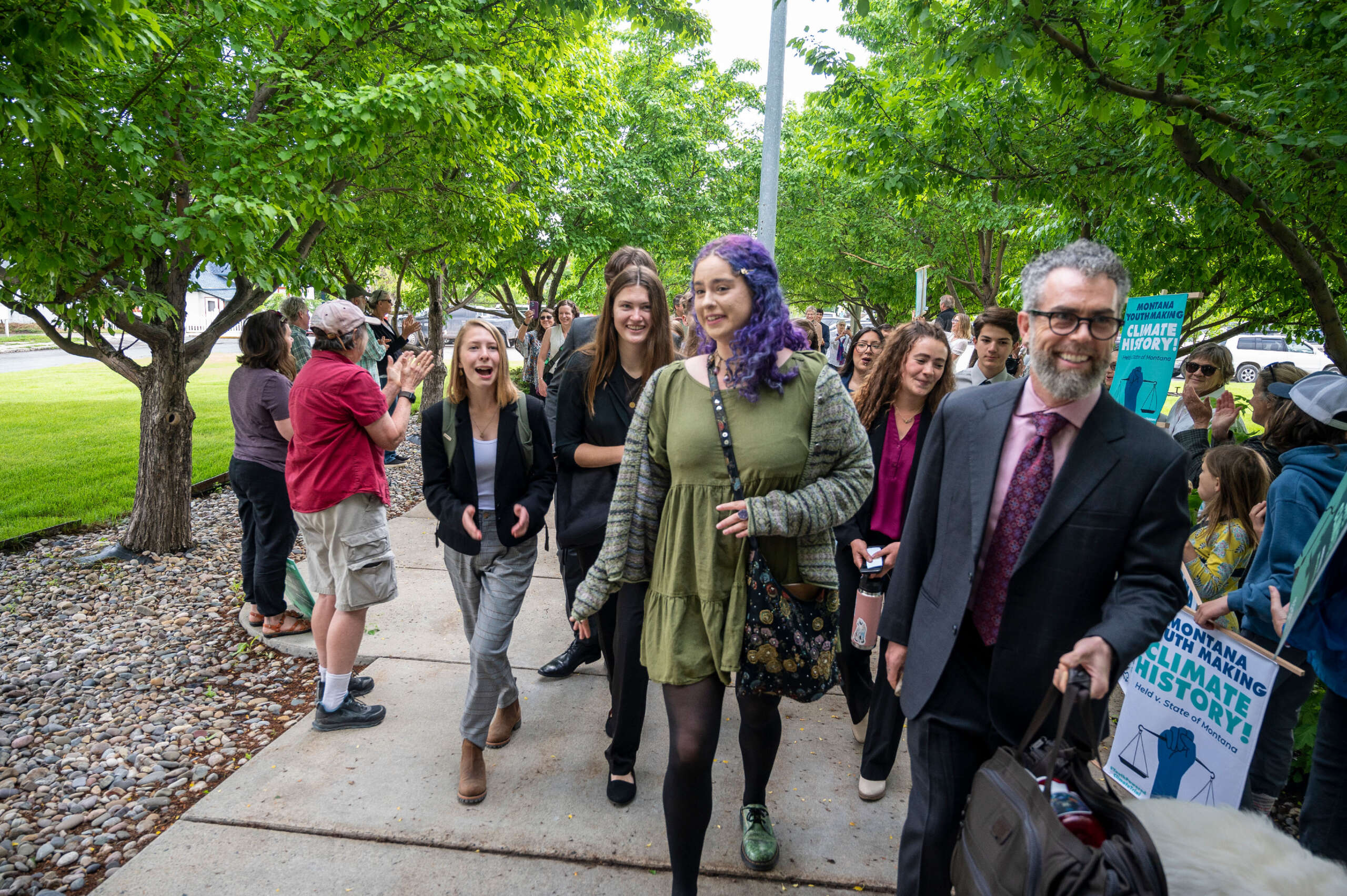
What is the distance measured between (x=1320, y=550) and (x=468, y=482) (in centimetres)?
292

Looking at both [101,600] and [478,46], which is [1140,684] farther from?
[478,46]

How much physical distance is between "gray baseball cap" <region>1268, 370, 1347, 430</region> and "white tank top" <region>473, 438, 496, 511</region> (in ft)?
9.85

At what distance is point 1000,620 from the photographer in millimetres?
2021

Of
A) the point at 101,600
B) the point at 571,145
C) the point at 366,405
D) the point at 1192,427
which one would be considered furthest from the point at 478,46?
the point at 1192,427

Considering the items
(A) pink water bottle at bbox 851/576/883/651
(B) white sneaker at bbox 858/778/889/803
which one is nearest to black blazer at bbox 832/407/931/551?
(A) pink water bottle at bbox 851/576/883/651

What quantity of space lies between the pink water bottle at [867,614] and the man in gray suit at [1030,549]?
90 cm

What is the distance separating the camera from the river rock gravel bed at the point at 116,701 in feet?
10.2

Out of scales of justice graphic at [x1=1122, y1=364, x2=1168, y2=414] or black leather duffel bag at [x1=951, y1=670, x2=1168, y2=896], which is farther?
scales of justice graphic at [x1=1122, y1=364, x2=1168, y2=414]

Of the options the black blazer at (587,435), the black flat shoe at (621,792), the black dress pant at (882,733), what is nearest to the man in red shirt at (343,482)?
the black blazer at (587,435)

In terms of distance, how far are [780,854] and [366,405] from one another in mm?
2585

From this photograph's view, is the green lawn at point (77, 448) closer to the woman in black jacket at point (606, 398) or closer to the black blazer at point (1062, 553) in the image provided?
the woman in black jacket at point (606, 398)

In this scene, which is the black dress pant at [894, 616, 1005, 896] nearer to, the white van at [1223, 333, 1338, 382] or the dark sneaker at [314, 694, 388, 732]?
the dark sneaker at [314, 694, 388, 732]

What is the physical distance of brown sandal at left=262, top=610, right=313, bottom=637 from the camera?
16.2 feet

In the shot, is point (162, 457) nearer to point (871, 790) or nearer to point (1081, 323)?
point (871, 790)
